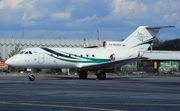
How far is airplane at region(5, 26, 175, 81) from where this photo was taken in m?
44.1

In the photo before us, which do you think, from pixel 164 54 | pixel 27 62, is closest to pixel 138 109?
pixel 27 62

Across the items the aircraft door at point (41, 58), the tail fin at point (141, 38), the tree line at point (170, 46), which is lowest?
the aircraft door at point (41, 58)

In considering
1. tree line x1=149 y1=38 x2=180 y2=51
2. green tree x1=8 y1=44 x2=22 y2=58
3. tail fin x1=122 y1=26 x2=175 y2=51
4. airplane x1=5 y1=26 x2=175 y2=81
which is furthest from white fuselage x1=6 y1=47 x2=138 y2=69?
tree line x1=149 y1=38 x2=180 y2=51

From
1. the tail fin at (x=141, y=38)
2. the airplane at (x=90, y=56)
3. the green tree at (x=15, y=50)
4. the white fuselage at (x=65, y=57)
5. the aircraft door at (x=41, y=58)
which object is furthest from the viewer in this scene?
the green tree at (x=15, y=50)

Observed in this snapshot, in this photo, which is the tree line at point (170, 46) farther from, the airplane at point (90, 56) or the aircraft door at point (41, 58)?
the aircraft door at point (41, 58)

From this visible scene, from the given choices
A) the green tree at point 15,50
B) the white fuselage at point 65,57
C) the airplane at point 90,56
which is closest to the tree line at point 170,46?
the green tree at point 15,50

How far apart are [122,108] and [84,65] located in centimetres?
3014

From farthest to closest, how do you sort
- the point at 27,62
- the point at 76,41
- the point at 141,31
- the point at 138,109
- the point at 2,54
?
the point at 76,41
the point at 2,54
the point at 141,31
the point at 27,62
the point at 138,109

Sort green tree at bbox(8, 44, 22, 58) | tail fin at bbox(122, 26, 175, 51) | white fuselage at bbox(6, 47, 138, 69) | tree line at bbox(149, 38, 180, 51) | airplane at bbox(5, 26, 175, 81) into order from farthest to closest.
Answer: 1. tree line at bbox(149, 38, 180, 51)
2. green tree at bbox(8, 44, 22, 58)
3. tail fin at bbox(122, 26, 175, 51)
4. airplane at bbox(5, 26, 175, 81)
5. white fuselage at bbox(6, 47, 138, 69)

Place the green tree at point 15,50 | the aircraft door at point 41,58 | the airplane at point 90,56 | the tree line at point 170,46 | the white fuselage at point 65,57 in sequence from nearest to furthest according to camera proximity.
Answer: the white fuselage at point 65,57 < the airplane at point 90,56 < the aircraft door at point 41,58 < the green tree at point 15,50 < the tree line at point 170,46

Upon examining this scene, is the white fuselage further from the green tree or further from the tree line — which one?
the tree line

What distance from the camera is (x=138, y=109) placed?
54.7 ft

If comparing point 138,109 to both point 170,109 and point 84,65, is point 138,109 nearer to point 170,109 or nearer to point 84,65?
point 170,109

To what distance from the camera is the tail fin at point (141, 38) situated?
49.9m
